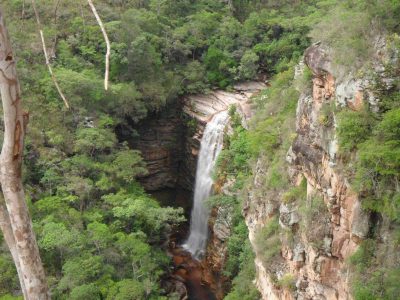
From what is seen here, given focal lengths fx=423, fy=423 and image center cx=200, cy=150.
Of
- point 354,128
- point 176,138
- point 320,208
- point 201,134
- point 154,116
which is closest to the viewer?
point 354,128

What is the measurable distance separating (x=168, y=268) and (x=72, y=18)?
1537 centimetres

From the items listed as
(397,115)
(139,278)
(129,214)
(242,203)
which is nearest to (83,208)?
(129,214)

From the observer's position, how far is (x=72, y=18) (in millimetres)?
24516

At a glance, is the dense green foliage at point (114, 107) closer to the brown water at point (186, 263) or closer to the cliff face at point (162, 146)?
the cliff face at point (162, 146)

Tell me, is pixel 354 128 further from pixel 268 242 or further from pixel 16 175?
pixel 16 175

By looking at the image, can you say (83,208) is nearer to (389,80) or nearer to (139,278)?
(139,278)

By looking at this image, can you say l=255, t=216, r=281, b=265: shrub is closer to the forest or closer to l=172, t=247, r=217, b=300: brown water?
the forest

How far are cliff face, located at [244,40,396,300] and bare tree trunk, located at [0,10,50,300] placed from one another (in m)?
7.40

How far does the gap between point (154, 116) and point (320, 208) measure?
16.3 m

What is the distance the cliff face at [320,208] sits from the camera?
9.37 metres

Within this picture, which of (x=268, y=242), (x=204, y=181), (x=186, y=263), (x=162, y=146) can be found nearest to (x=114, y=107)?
(x=162, y=146)

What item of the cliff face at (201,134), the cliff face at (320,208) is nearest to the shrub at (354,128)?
the cliff face at (320,208)

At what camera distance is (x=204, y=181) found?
22.6 m

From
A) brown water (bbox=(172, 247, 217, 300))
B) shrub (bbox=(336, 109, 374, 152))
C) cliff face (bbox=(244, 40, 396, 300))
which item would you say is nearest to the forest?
shrub (bbox=(336, 109, 374, 152))
